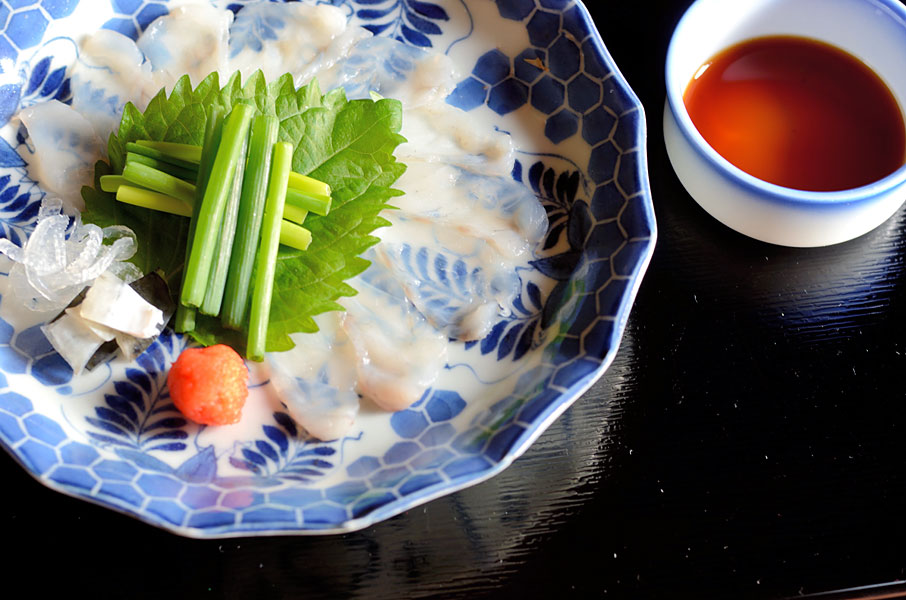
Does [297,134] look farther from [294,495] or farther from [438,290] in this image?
[294,495]

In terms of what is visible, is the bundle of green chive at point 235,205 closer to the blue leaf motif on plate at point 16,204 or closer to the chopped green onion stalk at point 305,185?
the chopped green onion stalk at point 305,185

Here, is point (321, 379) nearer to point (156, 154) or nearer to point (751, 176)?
point (156, 154)

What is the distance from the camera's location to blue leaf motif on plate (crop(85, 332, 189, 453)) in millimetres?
1787

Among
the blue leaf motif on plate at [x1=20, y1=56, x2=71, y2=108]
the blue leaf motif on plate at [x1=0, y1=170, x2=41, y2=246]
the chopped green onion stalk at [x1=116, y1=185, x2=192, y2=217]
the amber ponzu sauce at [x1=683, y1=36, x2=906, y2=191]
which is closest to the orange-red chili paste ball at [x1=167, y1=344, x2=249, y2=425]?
the chopped green onion stalk at [x1=116, y1=185, x2=192, y2=217]

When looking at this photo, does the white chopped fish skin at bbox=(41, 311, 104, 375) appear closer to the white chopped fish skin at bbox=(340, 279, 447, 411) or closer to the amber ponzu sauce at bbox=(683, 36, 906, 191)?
the white chopped fish skin at bbox=(340, 279, 447, 411)

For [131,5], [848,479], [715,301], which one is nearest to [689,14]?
[715,301]

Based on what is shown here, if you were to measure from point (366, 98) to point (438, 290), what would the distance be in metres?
0.55

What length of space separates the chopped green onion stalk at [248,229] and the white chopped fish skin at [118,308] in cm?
16

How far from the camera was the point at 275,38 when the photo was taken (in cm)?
219

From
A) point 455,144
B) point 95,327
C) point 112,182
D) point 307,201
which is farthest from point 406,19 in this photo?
point 95,327

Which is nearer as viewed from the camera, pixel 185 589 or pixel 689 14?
pixel 185 589

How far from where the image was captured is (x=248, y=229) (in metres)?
1.84

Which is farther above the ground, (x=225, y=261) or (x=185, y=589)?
(x=225, y=261)

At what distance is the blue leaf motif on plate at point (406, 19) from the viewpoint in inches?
89.1
